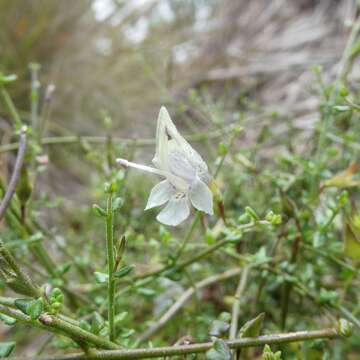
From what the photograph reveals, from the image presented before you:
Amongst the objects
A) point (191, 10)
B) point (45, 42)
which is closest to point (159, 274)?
point (45, 42)

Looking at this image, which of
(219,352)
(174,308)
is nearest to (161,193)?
(219,352)

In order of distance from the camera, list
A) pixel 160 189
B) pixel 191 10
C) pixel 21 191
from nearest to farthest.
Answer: pixel 160 189, pixel 21 191, pixel 191 10

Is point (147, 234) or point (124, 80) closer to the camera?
point (147, 234)

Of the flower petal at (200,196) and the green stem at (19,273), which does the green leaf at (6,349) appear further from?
the flower petal at (200,196)

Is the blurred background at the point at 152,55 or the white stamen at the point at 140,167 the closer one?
the white stamen at the point at 140,167

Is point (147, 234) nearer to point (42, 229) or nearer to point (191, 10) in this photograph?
point (42, 229)

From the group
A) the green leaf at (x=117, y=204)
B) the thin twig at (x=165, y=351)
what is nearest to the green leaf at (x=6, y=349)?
the thin twig at (x=165, y=351)

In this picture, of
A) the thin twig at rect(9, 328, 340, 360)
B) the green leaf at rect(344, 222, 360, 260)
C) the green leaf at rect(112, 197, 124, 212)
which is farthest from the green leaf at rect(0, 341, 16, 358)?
the green leaf at rect(344, 222, 360, 260)
